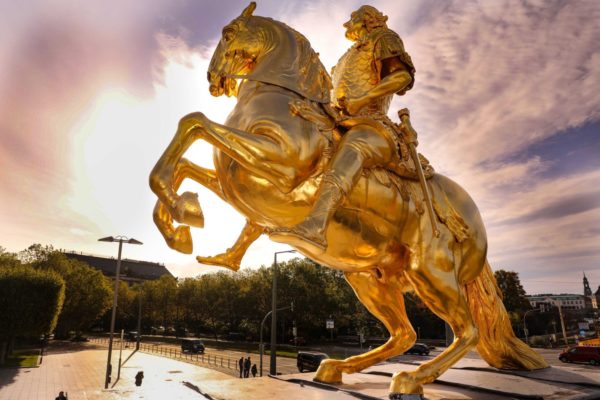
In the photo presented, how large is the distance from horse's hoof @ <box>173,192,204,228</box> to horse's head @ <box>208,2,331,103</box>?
1.52 metres

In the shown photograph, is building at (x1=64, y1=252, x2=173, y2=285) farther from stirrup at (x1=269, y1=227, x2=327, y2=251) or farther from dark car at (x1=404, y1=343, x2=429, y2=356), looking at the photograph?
stirrup at (x1=269, y1=227, x2=327, y2=251)

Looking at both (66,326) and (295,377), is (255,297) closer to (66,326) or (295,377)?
(66,326)

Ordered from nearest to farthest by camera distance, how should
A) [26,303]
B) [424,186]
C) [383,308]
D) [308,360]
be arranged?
[424,186]
[383,308]
[308,360]
[26,303]

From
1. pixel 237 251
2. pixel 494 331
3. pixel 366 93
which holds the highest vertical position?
pixel 366 93

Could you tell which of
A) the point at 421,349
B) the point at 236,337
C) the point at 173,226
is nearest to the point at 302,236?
the point at 173,226

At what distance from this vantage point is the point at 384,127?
459 cm

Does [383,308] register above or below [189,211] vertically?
below

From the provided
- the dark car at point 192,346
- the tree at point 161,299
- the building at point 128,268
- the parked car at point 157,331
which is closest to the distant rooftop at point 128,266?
the building at point 128,268

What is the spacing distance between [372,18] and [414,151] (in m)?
1.86

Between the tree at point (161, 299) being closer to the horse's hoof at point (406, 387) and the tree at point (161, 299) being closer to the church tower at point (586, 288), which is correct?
the horse's hoof at point (406, 387)

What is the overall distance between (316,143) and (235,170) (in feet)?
2.74

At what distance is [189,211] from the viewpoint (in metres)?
3.45

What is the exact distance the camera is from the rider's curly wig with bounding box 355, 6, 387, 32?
209 inches

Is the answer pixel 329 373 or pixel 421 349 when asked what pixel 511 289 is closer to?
pixel 421 349
